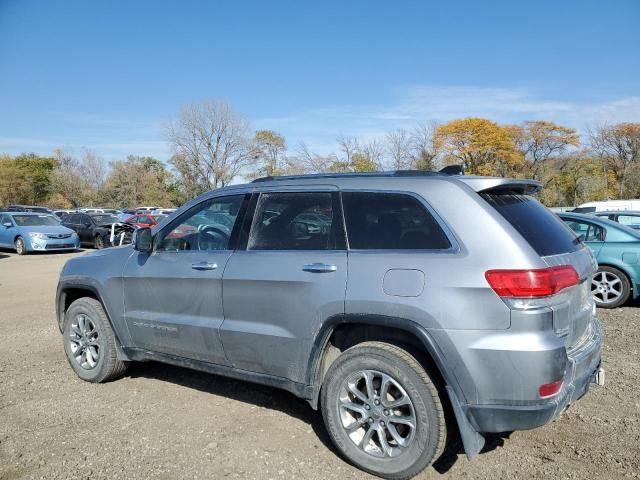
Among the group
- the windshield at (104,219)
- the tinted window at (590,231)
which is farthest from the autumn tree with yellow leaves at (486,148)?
the tinted window at (590,231)

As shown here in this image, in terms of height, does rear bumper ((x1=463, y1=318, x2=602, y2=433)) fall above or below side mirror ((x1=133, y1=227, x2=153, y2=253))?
below

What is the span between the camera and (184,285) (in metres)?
3.80

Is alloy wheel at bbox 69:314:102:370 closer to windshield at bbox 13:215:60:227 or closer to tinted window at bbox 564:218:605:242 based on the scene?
tinted window at bbox 564:218:605:242

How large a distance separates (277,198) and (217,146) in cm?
4988

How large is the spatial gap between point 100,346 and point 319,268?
8.15 feet

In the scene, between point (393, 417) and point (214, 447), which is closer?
point (393, 417)

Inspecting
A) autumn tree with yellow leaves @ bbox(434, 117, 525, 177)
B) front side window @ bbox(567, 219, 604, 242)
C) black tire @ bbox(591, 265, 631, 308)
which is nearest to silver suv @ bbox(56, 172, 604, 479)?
black tire @ bbox(591, 265, 631, 308)

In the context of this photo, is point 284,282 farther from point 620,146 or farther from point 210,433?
point 620,146

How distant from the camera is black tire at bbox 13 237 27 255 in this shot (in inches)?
680

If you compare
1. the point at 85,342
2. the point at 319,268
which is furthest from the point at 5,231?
the point at 319,268

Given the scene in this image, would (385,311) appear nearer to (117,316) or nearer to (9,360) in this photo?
(117,316)

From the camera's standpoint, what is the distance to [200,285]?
146 inches

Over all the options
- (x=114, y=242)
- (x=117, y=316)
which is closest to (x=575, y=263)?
(x=117, y=316)

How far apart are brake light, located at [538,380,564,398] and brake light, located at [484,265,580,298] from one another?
0.46 metres
